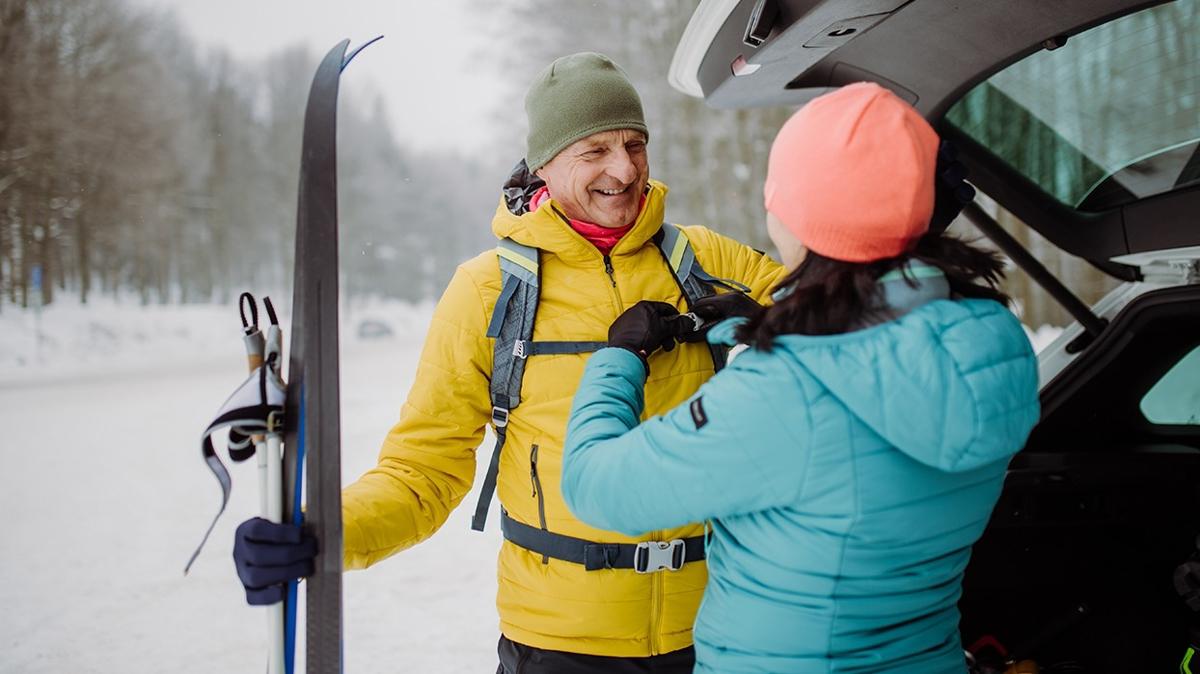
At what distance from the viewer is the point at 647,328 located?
157 centimetres

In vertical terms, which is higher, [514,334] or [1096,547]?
[514,334]

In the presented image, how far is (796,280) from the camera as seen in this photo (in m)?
1.26

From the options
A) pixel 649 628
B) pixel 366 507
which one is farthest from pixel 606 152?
pixel 649 628

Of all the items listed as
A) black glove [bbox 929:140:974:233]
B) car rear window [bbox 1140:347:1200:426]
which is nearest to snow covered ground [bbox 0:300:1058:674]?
car rear window [bbox 1140:347:1200:426]

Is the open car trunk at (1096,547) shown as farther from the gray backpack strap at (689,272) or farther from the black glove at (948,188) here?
the black glove at (948,188)

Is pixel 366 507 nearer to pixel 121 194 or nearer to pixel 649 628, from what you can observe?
pixel 649 628

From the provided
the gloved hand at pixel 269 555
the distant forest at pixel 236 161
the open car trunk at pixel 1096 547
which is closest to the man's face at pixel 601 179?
the gloved hand at pixel 269 555

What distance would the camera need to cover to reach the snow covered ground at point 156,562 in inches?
150

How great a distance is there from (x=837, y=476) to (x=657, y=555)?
2.28ft

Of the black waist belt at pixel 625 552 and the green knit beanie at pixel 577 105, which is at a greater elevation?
the green knit beanie at pixel 577 105

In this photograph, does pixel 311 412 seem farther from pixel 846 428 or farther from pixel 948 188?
pixel 948 188

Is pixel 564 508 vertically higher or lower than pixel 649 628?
higher

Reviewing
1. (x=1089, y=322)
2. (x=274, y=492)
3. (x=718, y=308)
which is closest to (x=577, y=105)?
(x=718, y=308)

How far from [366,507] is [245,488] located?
5743mm
